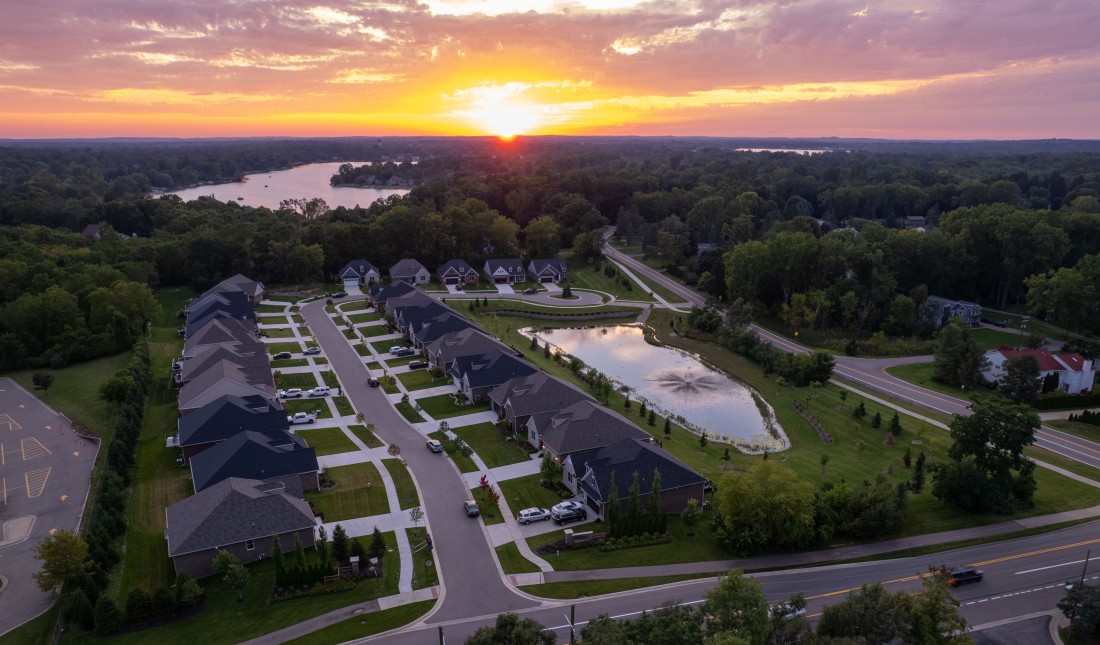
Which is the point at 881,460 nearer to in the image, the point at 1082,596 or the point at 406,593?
the point at 1082,596

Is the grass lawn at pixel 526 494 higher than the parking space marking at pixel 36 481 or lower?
lower

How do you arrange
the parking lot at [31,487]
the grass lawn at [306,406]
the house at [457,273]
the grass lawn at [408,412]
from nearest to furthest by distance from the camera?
the parking lot at [31,487], the grass lawn at [408,412], the grass lawn at [306,406], the house at [457,273]

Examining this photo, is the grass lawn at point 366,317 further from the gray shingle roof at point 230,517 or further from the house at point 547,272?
the gray shingle roof at point 230,517

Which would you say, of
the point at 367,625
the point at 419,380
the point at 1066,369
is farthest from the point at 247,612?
the point at 1066,369

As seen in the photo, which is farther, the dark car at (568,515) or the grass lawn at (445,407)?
the grass lawn at (445,407)

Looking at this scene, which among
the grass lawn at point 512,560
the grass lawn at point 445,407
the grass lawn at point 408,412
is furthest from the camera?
the grass lawn at point 445,407

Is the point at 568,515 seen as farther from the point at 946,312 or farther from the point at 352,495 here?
the point at 946,312

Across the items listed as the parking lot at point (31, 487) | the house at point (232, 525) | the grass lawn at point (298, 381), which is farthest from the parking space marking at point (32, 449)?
the house at point (232, 525)

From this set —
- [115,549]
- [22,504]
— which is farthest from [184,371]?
[115,549]
